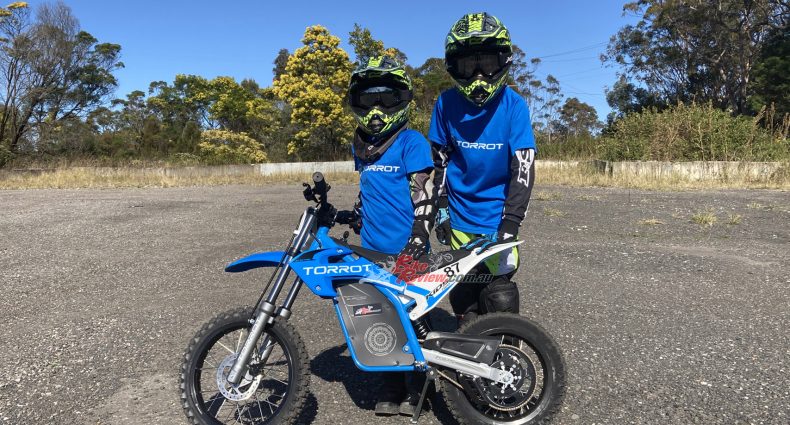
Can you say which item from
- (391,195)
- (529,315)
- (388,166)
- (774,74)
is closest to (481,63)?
(388,166)

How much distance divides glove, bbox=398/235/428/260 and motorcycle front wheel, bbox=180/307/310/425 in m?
0.72

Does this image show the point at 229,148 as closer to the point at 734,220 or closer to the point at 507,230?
the point at 734,220

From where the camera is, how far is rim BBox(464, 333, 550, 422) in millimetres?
2662

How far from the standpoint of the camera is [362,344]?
2736mm

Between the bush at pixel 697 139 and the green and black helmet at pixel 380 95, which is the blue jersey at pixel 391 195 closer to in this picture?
the green and black helmet at pixel 380 95

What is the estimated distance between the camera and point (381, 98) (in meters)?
3.08

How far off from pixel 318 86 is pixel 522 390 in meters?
31.0

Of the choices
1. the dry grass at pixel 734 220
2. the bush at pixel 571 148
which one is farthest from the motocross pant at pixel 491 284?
the bush at pixel 571 148

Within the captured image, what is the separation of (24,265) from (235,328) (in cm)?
645

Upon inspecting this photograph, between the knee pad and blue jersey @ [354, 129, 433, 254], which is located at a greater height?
blue jersey @ [354, 129, 433, 254]

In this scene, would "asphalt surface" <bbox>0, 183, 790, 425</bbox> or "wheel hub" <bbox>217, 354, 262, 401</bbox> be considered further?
"asphalt surface" <bbox>0, 183, 790, 425</bbox>

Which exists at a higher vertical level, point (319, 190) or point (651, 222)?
point (319, 190)

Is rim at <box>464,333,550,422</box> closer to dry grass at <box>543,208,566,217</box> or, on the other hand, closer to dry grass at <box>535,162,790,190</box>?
dry grass at <box>543,208,566,217</box>

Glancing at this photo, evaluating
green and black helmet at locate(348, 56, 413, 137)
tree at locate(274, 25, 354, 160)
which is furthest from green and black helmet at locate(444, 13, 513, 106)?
tree at locate(274, 25, 354, 160)
